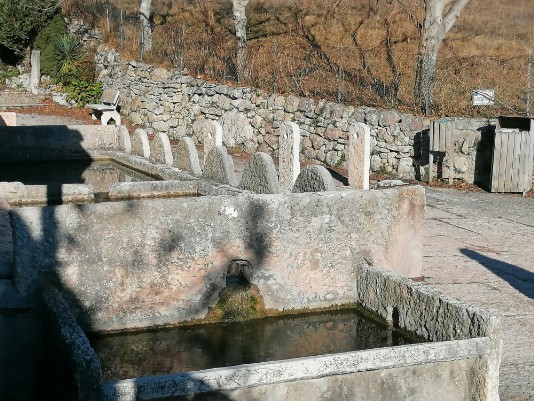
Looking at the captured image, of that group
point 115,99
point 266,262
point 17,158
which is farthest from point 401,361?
point 115,99

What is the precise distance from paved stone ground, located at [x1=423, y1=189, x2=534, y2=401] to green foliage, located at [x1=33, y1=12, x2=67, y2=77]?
57.3 feet

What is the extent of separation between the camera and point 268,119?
19688 millimetres

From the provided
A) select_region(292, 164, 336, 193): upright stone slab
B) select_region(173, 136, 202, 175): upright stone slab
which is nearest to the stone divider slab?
select_region(173, 136, 202, 175): upright stone slab

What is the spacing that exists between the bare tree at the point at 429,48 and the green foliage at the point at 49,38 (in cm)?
1443

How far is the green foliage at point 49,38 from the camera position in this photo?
27656 mm

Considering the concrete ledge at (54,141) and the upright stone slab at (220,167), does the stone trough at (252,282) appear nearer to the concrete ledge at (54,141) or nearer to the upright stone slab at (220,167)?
the upright stone slab at (220,167)

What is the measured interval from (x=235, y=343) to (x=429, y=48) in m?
13.1

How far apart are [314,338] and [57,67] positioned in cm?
2304

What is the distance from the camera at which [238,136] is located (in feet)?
67.4

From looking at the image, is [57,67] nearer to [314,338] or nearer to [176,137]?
[176,137]

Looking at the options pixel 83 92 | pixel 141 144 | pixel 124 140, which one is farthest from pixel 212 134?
pixel 83 92

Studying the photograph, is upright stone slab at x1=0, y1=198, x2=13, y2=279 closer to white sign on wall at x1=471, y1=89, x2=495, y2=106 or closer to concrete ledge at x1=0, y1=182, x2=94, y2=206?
concrete ledge at x1=0, y1=182, x2=94, y2=206

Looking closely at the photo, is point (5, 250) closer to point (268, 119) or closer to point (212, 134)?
point (212, 134)

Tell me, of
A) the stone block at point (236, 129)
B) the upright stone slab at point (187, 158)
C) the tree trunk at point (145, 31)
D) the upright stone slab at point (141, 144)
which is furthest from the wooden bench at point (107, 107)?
the upright stone slab at point (187, 158)
